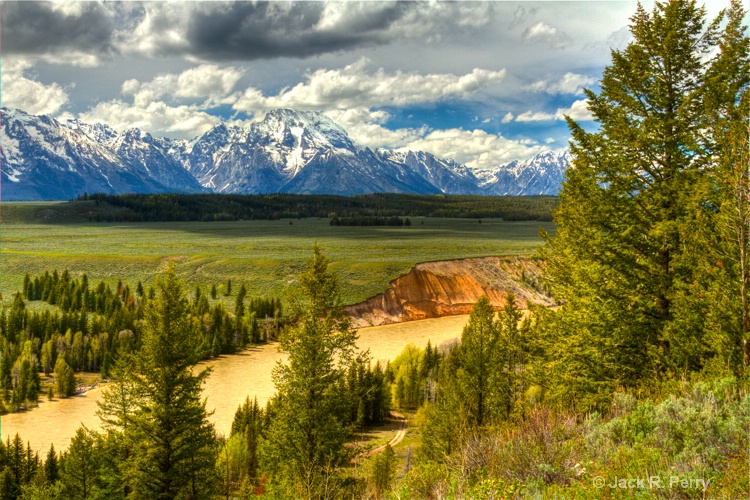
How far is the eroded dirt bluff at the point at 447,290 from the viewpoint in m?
95.2

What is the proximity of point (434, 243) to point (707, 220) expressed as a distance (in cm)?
13115

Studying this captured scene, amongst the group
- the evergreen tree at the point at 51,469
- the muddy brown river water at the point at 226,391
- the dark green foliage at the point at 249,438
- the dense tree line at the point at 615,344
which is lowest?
the muddy brown river water at the point at 226,391

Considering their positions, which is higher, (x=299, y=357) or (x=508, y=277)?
(x=299, y=357)

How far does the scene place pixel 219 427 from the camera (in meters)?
45.5

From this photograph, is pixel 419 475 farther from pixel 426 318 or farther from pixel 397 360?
pixel 426 318

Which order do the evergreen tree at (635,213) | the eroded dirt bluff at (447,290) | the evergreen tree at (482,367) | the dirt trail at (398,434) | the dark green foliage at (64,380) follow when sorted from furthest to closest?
the eroded dirt bluff at (447,290)
the dark green foliage at (64,380)
the dirt trail at (398,434)
the evergreen tree at (482,367)
the evergreen tree at (635,213)

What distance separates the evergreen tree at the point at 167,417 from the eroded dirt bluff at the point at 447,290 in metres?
66.3

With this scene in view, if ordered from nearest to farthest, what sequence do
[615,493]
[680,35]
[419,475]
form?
[615,493] → [419,475] → [680,35]

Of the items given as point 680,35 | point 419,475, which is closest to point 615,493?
point 419,475

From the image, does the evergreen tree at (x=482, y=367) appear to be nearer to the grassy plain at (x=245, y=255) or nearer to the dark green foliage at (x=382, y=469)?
the dark green foliage at (x=382, y=469)

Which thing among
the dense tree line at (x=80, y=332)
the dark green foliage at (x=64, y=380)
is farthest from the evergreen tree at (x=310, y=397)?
the dark green foliage at (x=64, y=380)

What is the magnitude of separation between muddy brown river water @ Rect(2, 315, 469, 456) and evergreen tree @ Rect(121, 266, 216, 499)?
5791mm

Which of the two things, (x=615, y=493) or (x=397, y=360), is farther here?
(x=397, y=360)

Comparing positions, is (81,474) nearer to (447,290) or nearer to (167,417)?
(167,417)
